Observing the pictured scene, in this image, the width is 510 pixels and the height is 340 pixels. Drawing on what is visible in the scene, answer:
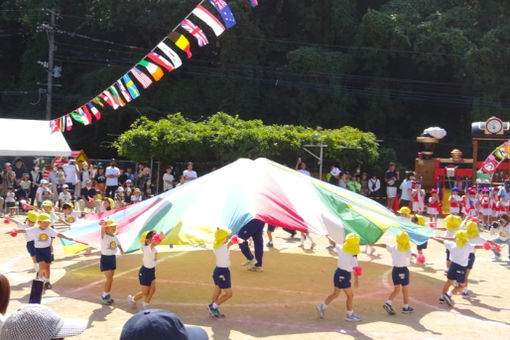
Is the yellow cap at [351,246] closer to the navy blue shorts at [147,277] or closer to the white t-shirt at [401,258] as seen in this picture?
the white t-shirt at [401,258]

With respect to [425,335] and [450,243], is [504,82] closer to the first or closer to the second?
[450,243]

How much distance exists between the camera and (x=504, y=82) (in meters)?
29.4

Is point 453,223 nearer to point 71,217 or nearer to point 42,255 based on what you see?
point 42,255

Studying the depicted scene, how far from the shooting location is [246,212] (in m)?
9.49

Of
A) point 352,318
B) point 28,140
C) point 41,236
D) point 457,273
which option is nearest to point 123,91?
point 41,236

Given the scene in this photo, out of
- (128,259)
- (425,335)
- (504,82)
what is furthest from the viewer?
(504,82)

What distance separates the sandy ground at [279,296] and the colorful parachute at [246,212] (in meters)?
0.96

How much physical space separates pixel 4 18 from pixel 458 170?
27.1 metres

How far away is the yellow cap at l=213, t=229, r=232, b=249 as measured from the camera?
28.1ft

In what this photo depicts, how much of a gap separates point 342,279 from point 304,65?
2334 cm

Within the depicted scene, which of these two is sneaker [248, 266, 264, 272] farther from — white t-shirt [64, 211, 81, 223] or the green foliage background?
the green foliage background

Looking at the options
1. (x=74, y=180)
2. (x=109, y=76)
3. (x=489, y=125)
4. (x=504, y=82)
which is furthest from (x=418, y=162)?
(x=109, y=76)

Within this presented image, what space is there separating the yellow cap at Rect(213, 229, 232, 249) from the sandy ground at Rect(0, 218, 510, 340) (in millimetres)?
1026

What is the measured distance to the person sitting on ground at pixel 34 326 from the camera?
269 cm
